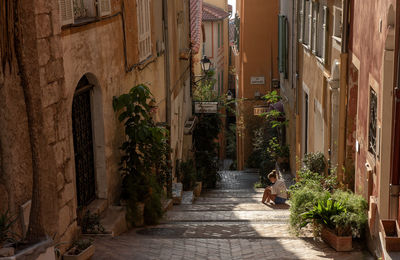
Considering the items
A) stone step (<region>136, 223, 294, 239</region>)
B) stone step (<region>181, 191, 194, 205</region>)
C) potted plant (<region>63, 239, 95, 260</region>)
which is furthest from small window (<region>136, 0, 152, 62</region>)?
potted plant (<region>63, 239, 95, 260</region>)

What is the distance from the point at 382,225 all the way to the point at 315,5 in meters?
7.62

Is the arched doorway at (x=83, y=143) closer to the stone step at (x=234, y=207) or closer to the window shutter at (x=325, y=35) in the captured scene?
the stone step at (x=234, y=207)

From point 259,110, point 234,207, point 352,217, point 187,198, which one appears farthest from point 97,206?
point 259,110

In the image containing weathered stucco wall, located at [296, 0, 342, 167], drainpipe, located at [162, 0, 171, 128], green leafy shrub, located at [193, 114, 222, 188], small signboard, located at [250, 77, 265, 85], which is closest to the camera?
weathered stucco wall, located at [296, 0, 342, 167]

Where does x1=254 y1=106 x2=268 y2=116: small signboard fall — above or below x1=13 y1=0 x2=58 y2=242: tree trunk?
below

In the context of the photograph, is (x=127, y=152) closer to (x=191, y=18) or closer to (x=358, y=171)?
(x=358, y=171)

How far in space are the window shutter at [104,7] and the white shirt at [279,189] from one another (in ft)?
18.0

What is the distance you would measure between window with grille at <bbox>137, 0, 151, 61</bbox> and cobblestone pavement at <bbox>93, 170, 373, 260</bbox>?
3.12m

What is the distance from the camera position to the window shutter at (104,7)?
8.03 meters

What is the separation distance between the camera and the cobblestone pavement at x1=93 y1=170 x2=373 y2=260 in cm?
A: 699

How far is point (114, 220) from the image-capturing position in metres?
7.96

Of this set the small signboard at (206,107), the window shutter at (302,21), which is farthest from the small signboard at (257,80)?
the window shutter at (302,21)

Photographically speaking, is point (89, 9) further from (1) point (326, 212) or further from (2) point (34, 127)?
(1) point (326, 212)

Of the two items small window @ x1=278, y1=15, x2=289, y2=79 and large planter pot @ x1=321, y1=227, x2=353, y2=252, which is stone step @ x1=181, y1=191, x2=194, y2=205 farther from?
large planter pot @ x1=321, y1=227, x2=353, y2=252
